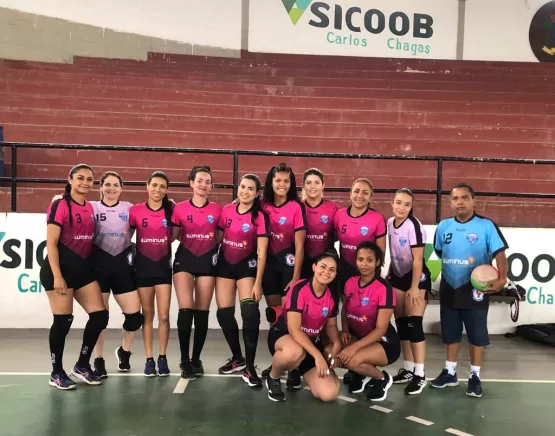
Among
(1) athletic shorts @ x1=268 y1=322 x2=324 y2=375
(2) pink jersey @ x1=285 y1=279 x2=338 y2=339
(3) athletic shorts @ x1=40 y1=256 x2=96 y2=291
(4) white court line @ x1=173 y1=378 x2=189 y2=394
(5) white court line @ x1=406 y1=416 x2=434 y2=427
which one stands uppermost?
(3) athletic shorts @ x1=40 y1=256 x2=96 y2=291

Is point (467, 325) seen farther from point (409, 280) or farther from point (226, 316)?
point (226, 316)

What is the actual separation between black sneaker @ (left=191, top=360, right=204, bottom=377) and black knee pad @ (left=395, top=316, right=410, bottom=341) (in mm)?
1807

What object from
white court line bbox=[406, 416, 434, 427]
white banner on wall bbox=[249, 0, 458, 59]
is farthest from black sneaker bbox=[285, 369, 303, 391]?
white banner on wall bbox=[249, 0, 458, 59]

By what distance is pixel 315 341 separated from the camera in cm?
475

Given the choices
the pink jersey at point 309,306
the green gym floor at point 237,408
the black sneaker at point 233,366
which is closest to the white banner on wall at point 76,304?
the green gym floor at point 237,408

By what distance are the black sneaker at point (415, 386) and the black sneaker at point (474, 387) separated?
1.20 feet

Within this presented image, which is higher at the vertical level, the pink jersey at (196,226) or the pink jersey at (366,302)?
the pink jersey at (196,226)

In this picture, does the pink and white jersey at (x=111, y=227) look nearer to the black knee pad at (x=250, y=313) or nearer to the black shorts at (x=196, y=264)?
the black shorts at (x=196, y=264)

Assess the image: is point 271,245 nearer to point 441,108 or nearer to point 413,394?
point 413,394

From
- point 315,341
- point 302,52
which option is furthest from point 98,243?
point 302,52

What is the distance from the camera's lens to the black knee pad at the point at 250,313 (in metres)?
4.93

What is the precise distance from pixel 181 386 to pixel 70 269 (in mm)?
1326

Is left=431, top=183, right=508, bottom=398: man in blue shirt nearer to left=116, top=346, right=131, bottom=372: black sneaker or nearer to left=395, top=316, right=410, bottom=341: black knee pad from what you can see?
left=395, top=316, right=410, bottom=341: black knee pad

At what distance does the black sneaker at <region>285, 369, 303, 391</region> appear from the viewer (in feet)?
15.7
